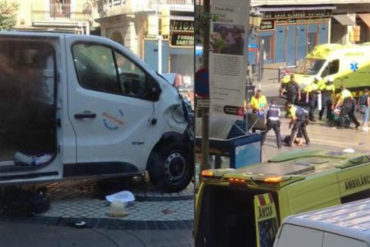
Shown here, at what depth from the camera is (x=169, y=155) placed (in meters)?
9.32

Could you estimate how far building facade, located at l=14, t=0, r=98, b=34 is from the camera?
45.0 meters

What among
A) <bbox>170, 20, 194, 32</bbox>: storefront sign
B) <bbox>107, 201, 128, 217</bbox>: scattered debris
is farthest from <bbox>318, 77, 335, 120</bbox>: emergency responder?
<bbox>107, 201, 128, 217</bbox>: scattered debris

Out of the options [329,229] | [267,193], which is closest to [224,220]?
[267,193]

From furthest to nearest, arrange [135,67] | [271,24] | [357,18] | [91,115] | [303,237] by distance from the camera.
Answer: [357,18] < [271,24] < [135,67] < [91,115] < [303,237]

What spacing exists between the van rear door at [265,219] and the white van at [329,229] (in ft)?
2.86

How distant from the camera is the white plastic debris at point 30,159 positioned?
327 inches

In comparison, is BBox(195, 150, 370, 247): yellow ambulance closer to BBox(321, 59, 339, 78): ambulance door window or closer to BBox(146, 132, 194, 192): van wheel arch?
BBox(146, 132, 194, 192): van wheel arch

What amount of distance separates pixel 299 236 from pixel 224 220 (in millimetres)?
1904

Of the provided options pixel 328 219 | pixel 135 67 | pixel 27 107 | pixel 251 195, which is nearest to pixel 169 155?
pixel 135 67

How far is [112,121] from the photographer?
888 centimetres

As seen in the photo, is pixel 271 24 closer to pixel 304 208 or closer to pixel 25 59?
pixel 25 59

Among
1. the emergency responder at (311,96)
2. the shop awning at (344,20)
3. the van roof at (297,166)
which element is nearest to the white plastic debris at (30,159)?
the van roof at (297,166)

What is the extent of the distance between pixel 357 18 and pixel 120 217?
137ft

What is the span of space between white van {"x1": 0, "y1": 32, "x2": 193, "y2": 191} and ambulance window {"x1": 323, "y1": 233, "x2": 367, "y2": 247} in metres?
5.75
